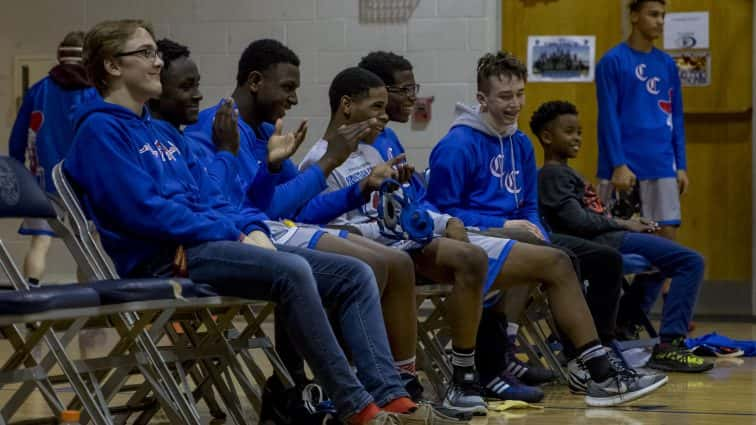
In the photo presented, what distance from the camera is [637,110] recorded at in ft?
20.1

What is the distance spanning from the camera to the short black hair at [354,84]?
429cm

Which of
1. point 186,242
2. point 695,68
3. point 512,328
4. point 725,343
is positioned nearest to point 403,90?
point 512,328

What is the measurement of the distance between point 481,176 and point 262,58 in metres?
0.99

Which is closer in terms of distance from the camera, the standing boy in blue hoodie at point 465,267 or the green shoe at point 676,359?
the standing boy in blue hoodie at point 465,267

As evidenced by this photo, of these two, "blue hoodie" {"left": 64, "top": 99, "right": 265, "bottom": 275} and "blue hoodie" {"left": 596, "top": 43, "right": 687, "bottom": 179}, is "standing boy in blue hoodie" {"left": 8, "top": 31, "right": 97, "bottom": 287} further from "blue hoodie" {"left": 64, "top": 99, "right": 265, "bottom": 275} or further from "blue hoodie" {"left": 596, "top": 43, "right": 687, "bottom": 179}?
"blue hoodie" {"left": 596, "top": 43, "right": 687, "bottom": 179}

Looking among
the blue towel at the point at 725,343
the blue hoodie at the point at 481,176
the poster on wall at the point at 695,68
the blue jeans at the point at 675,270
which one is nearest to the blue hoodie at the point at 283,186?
the blue hoodie at the point at 481,176

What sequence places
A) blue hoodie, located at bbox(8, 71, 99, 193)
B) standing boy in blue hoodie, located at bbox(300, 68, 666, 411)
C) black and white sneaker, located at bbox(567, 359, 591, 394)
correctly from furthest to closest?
blue hoodie, located at bbox(8, 71, 99, 193) → black and white sneaker, located at bbox(567, 359, 591, 394) → standing boy in blue hoodie, located at bbox(300, 68, 666, 411)

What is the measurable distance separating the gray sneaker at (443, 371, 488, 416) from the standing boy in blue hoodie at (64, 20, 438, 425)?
23.0 inches

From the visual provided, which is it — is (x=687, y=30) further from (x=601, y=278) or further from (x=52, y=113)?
(x=52, y=113)

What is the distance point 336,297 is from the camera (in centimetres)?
329

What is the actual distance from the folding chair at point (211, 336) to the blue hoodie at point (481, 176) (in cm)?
109

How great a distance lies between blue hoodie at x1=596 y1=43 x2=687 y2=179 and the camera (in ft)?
19.9

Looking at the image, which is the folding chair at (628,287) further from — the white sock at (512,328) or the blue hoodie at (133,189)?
the blue hoodie at (133,189)

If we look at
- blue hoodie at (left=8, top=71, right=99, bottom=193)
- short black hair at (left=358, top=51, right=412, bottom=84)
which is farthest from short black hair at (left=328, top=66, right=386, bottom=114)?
blue hoodie at (left=8, top=71, right=99, bottom=193)
